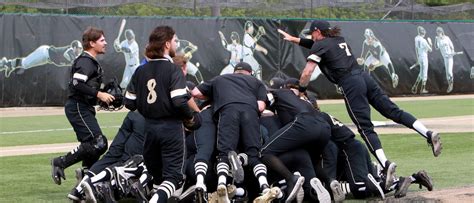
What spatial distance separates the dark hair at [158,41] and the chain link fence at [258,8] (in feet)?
56.7

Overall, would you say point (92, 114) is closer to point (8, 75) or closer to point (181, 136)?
point (181, 136)

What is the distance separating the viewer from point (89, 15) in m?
25.8

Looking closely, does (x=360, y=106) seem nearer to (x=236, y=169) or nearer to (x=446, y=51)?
(x=236, y=169)

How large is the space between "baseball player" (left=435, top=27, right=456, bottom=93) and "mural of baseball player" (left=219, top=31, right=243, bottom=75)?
712 centimetres

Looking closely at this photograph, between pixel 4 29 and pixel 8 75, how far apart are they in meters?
1.11

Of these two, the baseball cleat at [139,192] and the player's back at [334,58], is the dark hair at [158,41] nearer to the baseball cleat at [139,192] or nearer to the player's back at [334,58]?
the baseball cleat at [139,192]

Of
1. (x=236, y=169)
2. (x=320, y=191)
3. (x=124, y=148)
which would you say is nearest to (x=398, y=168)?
(x=320, y=191)

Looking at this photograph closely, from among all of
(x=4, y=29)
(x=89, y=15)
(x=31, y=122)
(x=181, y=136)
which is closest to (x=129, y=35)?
(x=89, y=15)

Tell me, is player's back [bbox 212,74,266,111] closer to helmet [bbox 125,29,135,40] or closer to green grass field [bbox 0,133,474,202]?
green grass field [bbox 0,133,474,202]

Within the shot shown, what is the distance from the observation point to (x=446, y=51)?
31.9 meters

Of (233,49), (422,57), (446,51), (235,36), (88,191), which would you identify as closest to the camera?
(88,191)

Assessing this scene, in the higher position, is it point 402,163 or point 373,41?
point 402,163

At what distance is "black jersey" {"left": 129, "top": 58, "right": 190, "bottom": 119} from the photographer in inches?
358

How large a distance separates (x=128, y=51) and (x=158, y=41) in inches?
665
